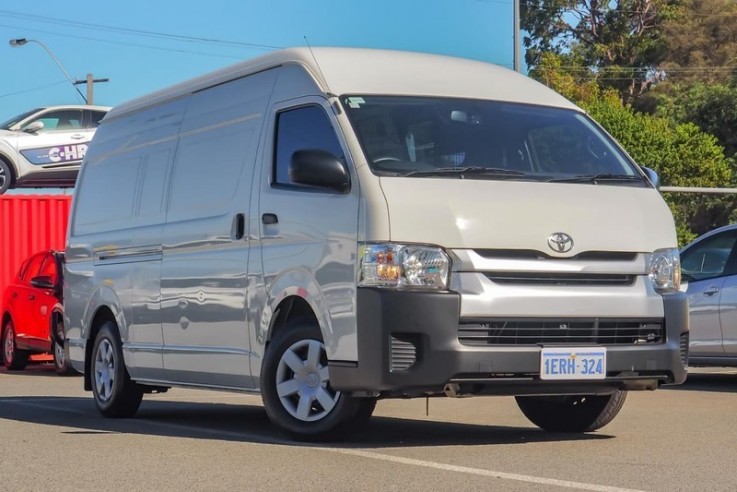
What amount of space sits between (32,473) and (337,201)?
224cm

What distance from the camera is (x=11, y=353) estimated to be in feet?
65.8

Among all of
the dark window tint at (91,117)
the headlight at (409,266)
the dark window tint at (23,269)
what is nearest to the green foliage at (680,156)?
the dark window tint at (91,117)

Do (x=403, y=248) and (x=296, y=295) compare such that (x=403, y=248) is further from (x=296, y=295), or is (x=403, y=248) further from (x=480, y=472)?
(x=480, y=472)

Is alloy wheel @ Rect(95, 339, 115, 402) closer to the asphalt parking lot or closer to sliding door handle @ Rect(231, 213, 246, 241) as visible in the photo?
the asphalt parking lot

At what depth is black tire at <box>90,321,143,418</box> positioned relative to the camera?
1114 cm

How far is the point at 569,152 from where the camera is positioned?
9.07m

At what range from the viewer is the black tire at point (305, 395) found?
8344 millimetres

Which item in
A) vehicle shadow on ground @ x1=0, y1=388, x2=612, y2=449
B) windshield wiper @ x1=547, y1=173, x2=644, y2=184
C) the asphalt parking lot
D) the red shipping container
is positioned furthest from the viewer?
the red shipping container

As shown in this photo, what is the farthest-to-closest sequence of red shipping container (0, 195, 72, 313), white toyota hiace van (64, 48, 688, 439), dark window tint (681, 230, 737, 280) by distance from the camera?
red shipping container (0, 195, 72, 313), dark window tint (681, 230, 737, 280), white toyota hiace van (64, 48, 688, 439)

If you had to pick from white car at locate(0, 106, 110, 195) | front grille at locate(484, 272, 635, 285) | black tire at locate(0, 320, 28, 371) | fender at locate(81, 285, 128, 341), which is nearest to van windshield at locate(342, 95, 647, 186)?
front grille at locate(484, 272, 635, 285)

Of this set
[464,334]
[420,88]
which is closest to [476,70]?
[420,88]

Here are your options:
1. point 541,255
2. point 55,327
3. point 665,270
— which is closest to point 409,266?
point 541,255

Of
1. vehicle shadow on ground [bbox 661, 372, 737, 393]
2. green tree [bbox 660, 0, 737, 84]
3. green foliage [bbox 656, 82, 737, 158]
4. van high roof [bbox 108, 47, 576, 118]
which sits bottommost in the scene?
vehicle shadow on ground [bbox 661, 372, 737, 393]

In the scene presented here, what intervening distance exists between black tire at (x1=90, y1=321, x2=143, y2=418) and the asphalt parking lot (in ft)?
0.46
